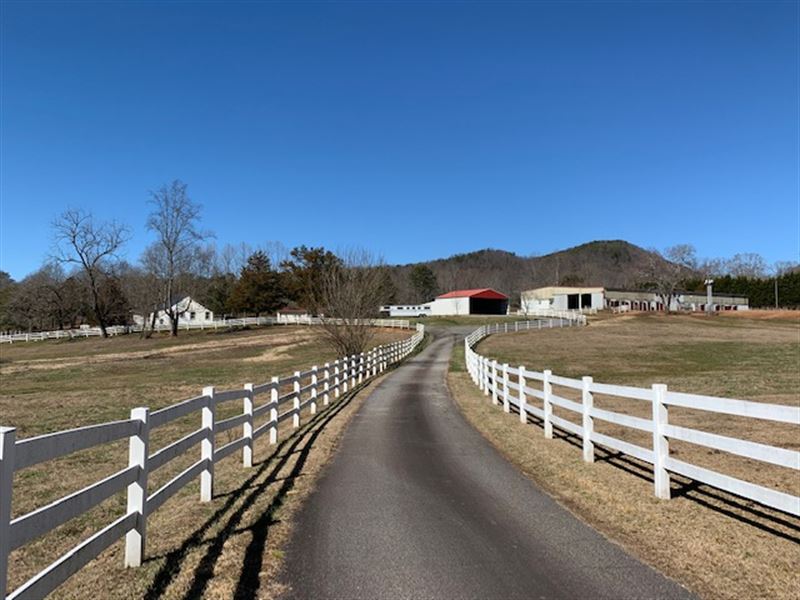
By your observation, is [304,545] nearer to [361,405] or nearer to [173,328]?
[361,405]

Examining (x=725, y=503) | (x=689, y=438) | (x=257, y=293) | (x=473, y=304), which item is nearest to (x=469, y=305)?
(x=473, y=304)

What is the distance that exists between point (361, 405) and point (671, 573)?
12.7 metres

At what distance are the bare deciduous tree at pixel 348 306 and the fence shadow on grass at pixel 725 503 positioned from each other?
2060 cm

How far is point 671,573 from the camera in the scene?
479 centimetres

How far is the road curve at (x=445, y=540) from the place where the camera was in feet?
14.8

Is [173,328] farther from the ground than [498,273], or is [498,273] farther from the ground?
[498,273]

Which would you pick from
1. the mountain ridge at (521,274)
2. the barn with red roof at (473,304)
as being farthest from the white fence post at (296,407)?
the mountain ridge at (521,274)

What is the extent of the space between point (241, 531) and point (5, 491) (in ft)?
9.92

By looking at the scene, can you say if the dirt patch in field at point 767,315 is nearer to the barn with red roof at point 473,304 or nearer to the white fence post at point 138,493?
the barn with red roof at point 473,304

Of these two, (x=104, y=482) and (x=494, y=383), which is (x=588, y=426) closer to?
(x=104, y=482)

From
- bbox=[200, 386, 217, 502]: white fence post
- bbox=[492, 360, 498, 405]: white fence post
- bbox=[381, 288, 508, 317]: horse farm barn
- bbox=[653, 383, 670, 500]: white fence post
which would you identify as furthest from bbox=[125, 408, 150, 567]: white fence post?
bbox=[381, 288, 508, 317]: horse farm barn

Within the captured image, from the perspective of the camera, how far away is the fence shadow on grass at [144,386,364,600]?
4566mm

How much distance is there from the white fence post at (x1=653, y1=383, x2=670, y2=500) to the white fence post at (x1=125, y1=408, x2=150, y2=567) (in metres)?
5.50

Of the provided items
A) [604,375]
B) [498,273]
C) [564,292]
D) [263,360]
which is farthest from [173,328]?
[498,273]
